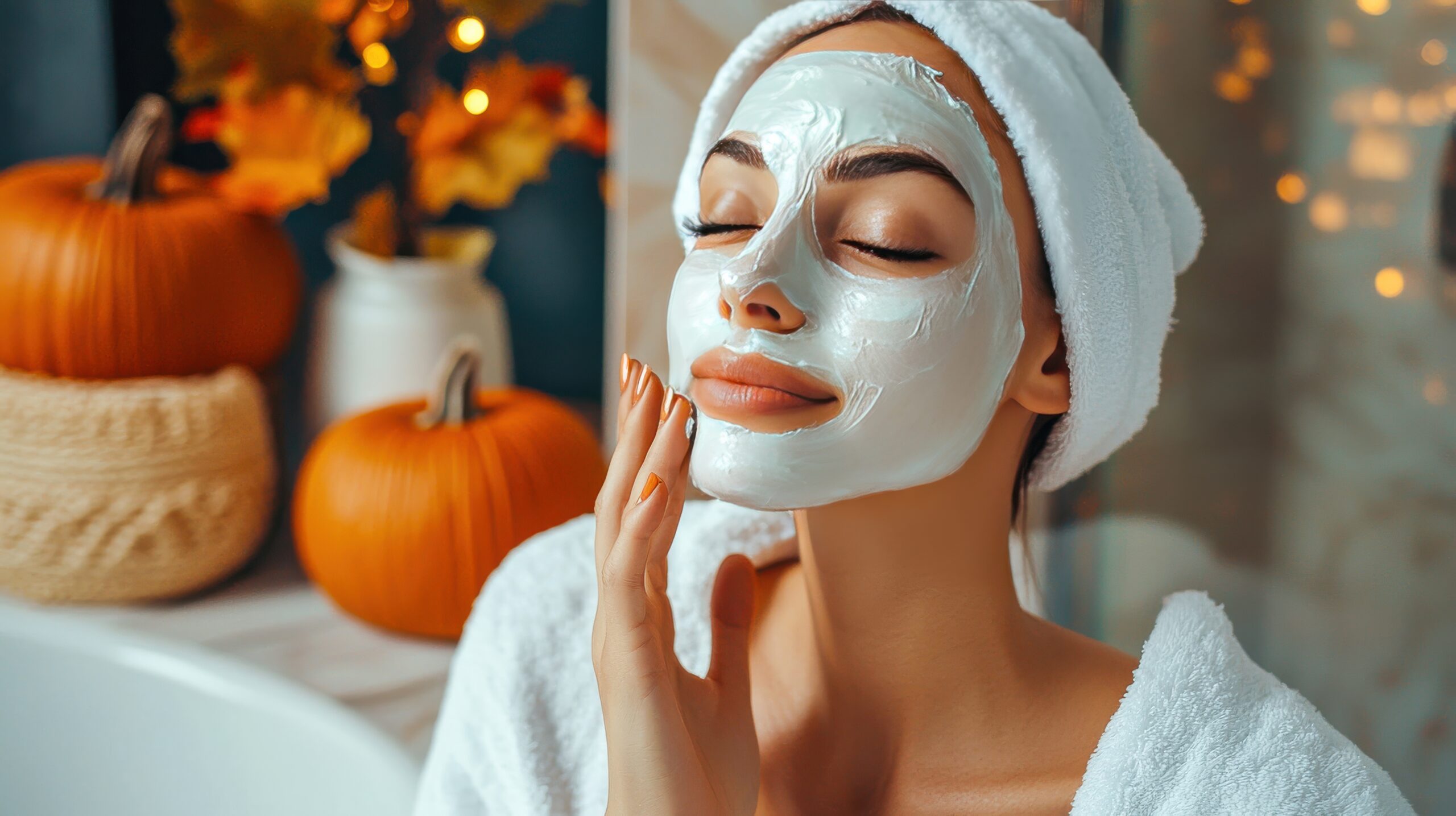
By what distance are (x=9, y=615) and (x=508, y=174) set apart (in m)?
0.67

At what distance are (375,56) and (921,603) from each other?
1.01 m

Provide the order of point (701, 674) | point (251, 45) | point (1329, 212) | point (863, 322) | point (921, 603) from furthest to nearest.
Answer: point (251, 45), point (1329, 212), point (701, 674), point (921, 603), point (863, 322)

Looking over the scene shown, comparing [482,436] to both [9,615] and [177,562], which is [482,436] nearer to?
[177,562]

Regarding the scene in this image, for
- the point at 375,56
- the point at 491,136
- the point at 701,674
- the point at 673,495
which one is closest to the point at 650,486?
the point at 673,495

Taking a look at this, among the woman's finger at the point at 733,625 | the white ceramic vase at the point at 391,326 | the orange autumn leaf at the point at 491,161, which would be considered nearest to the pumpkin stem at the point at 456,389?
the white ceramic vase at the point at 391,326

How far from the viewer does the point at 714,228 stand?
590 mm

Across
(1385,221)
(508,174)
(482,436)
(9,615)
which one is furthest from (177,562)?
(1385,221)

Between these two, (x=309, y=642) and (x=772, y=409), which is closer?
(x=772, y=409)

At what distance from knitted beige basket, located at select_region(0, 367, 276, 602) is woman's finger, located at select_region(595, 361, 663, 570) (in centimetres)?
71

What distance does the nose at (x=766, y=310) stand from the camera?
0.52m

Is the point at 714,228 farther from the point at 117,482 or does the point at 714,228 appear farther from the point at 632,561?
the point at 117,482

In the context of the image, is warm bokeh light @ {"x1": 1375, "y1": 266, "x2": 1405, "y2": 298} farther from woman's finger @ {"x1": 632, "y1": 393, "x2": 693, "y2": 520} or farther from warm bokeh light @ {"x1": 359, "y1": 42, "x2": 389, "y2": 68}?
warm bokeh light @ {"x1": 359, "y1": 42, "x2": 389, "y2": 68}

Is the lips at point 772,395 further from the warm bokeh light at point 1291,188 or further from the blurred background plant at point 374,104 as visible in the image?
the blurred background plant at point 374,104

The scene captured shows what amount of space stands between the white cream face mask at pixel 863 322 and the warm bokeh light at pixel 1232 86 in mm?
434
